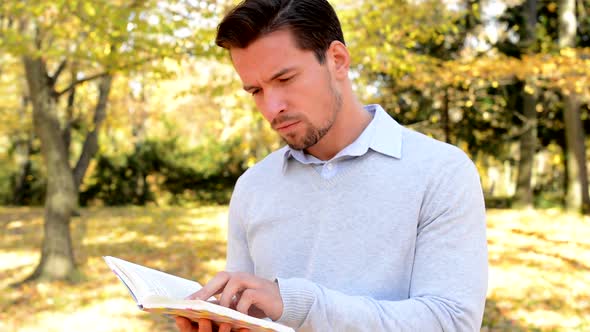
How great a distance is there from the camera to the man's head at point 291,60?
1.75m

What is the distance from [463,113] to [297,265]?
53.9 feet

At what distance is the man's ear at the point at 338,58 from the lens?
71.4 inches

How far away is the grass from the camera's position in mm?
6906

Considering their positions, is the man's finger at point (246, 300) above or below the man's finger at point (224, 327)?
above

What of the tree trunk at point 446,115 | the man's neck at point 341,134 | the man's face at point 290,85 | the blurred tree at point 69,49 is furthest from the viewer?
the tree trunk at point 446,115

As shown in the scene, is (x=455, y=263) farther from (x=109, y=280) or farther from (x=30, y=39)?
(x=109, y=280)

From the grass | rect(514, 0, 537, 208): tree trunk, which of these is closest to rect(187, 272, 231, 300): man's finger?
the grass

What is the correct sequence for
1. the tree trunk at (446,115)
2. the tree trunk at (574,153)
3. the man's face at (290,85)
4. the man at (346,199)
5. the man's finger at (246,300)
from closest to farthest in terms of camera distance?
the man's finger at (246,300) < the man at (346,199) < the man's face at (290,85) < the tree trunk at (574,153) < the tree trunk at (446,115)

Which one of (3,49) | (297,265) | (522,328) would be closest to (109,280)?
(3,49)

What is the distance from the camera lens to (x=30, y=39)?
7.40 m

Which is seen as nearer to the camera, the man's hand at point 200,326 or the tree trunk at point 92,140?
the man's hand at point 200,326

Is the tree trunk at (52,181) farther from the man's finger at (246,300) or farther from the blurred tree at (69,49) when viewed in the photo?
the man's finger at (246,300)

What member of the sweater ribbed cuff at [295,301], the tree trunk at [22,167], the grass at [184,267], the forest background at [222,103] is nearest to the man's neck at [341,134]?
the sweater ribbed cuff at [295,301]

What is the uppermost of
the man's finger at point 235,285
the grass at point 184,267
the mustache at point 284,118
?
the mustache at point 284,118
